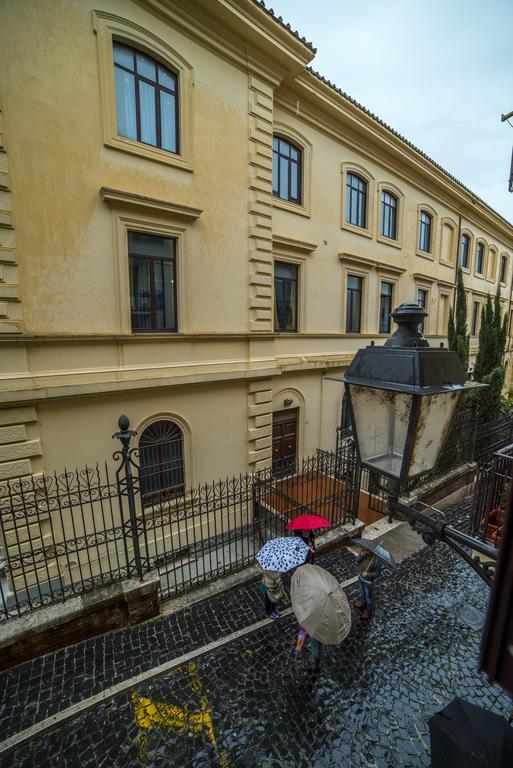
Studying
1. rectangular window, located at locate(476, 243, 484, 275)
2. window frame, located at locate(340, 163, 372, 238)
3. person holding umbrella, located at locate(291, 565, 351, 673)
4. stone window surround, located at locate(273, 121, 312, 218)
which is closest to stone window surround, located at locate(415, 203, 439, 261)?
window frame, located at locate(340, 163, 372, 238)

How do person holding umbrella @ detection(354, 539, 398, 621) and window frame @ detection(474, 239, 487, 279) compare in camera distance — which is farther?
window frame @ detection(474, 239, 487, 279)

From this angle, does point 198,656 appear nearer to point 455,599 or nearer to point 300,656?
point 300,656

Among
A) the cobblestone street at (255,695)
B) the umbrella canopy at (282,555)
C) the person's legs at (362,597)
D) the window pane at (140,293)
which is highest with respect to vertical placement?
the window pane at (140,293)

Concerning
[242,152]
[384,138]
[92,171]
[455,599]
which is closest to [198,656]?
[455,599]

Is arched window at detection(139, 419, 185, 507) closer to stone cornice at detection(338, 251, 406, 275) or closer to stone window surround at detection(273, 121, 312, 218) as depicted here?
stone window surround at detection(273, 121, 312, 218)

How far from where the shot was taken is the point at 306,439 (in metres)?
12.1

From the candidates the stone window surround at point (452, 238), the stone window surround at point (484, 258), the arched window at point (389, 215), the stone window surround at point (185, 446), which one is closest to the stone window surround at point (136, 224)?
the stone window surround at point (185, 446)

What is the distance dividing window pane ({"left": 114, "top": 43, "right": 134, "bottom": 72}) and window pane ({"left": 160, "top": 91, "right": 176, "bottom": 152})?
29.5 inches

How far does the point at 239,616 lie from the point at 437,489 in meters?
7.25

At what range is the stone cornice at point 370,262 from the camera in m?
12.4

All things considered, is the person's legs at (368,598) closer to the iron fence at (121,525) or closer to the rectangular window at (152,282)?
the iron fence at (121,525)

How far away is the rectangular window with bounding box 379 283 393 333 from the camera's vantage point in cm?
1478

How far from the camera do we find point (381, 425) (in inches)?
91.6

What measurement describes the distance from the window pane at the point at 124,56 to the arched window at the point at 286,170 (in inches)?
182
